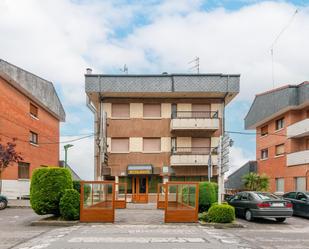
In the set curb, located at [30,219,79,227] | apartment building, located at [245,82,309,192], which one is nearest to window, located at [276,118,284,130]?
apartment building, located at [245,82,309,192]

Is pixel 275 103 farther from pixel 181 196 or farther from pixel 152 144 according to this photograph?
pixel 181 196

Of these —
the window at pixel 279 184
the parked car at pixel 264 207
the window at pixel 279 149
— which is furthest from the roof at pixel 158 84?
the parked car at pixel 264 207

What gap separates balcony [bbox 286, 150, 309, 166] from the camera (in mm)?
31548

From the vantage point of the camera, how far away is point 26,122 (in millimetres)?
35156

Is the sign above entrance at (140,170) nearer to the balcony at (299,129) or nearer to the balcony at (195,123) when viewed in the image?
the balcony at (195,123)

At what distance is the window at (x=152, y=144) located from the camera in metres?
32.9

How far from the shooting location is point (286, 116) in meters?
35.8

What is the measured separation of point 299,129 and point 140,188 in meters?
13.1

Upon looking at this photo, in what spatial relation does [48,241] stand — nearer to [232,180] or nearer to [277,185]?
[277,185]

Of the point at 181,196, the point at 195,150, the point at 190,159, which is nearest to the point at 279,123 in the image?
the point at 195,150

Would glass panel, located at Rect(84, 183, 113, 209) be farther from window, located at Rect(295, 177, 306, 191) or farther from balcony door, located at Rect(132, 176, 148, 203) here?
window, located at Rect(295, 177, 306, 191)

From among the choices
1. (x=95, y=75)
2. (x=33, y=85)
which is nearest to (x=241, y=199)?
(x=95, y=75)

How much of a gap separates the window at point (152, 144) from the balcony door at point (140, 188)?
7.30 ft

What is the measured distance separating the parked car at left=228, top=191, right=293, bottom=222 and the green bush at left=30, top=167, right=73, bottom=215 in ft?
26.7
